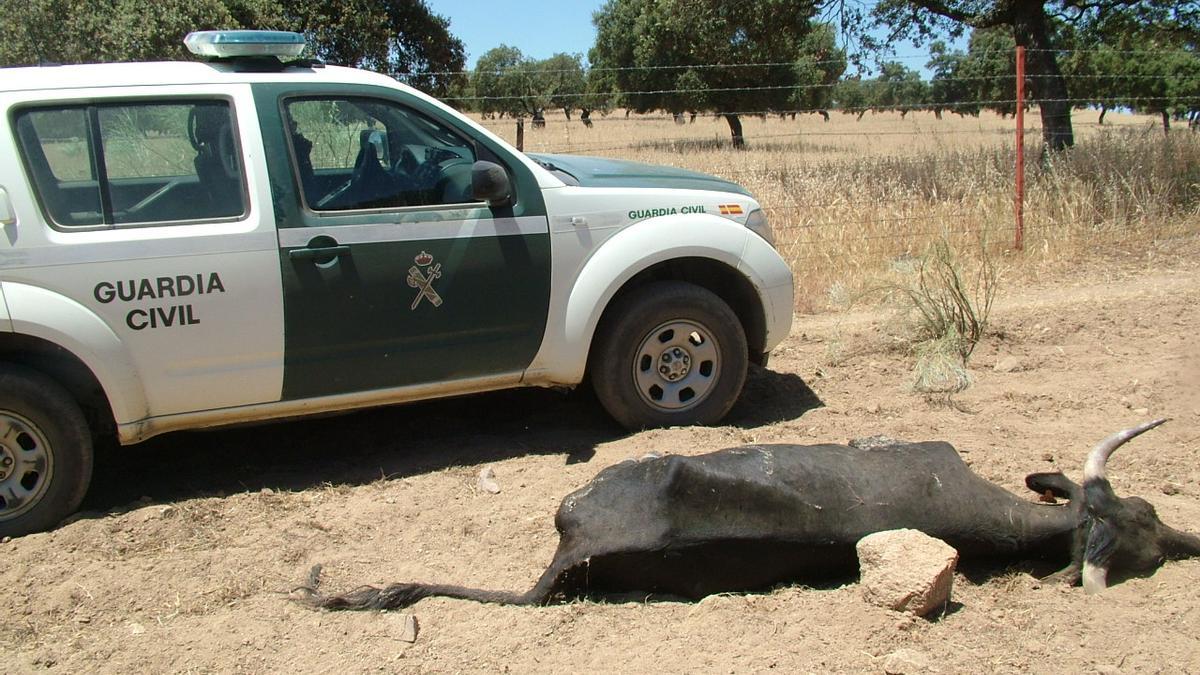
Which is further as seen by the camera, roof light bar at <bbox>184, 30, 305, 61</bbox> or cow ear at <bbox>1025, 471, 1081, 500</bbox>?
roof light bar at <bbox>184, 30, 305, 61</bbox>

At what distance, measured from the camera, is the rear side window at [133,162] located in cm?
402

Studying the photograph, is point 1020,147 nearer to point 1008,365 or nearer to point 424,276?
point 1008,365

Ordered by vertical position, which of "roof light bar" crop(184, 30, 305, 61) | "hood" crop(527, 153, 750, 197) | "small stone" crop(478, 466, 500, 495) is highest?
"roof light bar" crop(184, 30, 305, 61)

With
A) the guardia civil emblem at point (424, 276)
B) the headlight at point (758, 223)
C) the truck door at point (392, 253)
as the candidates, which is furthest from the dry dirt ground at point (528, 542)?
the headlight at point (758, 223)

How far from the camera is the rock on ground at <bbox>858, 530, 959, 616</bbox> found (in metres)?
3.23

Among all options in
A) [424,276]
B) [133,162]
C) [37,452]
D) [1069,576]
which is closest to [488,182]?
[424,276]

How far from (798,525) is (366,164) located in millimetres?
2552

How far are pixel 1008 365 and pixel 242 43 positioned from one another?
477 cm

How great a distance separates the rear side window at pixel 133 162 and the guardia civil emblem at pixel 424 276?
2.56 ft

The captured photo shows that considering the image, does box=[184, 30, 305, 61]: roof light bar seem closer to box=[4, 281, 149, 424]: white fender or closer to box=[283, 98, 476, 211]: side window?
box=[283, 98, 476, 211]: side window

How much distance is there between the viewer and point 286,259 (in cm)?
425

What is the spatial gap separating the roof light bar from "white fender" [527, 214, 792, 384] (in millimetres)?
1529

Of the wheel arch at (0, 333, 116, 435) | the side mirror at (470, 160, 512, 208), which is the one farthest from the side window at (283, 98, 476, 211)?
the wheel arch at (0, 333, 116, 435)

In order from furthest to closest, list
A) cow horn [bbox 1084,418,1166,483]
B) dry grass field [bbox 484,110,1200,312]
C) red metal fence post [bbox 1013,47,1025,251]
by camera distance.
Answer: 1. dry grass field [bbox 484,110,1200,312]
2. red metal fence post [bbox 1013,47,1025,251]
3. cow horn [bbox 1084,418,1166,483]
